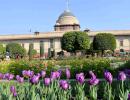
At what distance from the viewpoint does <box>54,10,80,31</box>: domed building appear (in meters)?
73.8

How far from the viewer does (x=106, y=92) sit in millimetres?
5320

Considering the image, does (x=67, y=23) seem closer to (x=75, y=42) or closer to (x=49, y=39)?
(x=49, y=39)

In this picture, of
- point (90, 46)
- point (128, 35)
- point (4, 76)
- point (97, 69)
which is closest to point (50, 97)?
point (4, 76)

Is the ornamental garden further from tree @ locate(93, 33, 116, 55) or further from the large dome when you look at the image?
the large dome

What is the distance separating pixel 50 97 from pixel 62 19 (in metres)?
70.3

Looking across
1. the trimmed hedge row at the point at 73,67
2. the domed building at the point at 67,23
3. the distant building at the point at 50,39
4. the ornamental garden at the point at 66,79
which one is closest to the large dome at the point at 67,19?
the domed building at the point at 67,23

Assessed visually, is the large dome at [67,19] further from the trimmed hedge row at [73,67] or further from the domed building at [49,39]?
the trimmed hedge row at [73,67]

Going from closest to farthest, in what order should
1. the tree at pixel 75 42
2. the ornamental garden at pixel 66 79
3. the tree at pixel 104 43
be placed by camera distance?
the ornamental garden at pixel 66 79 → the tree at pixel 75 42 → the tree at pixel 104 43

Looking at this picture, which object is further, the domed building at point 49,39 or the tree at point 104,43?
the domed building at point 49,39

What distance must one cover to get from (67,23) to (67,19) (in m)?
0.84

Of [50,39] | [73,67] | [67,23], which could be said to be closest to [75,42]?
[50,39]

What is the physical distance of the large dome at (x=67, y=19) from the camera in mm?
73750

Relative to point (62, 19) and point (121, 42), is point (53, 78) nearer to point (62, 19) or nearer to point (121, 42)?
point (121, 42)

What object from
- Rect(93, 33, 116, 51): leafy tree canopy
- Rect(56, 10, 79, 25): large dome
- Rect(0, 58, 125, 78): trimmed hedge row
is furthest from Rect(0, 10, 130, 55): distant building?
Rect(0, 58, 125, 78): trimmed hedge row
